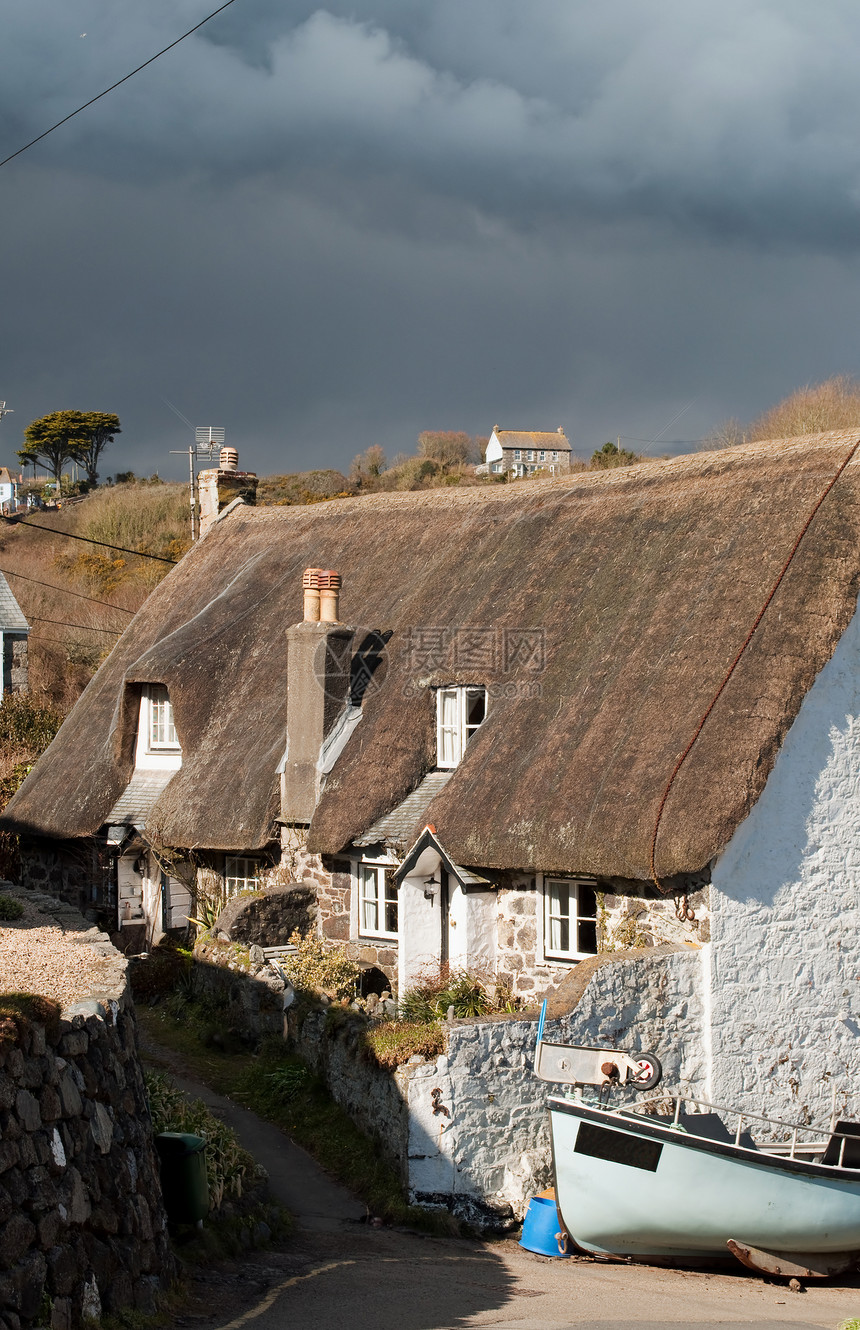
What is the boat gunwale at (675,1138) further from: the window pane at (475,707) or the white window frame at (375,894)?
the window pane at (475,707)

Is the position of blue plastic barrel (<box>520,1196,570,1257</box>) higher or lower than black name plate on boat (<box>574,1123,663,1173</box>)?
lower

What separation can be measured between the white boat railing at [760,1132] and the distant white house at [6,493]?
1858 inches

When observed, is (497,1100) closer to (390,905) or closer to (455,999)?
(455,999)

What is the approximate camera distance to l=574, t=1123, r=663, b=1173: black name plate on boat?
11.1m

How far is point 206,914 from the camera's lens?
762 inches

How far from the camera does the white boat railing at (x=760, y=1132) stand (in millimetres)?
12023

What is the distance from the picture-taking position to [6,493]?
5444cm

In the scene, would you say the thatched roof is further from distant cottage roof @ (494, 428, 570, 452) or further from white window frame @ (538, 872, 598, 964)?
distant cottage roof @ (494, 428, 570, 452)

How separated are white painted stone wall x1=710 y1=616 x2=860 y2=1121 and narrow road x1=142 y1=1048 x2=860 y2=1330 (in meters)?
1.97

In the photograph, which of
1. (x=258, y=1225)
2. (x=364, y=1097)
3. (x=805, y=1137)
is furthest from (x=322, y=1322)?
(x=805, y=1137)

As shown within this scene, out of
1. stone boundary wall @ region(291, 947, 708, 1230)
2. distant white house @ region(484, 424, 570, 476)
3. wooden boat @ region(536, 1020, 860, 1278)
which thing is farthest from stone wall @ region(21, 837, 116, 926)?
distant white house @ region(484, 424, 570, 476)

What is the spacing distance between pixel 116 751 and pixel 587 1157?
12164 millimetres

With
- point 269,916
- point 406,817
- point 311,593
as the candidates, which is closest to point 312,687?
point 311,593

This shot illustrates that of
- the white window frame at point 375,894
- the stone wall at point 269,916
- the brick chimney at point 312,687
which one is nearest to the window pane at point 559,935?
the white window frame at point 375,894
